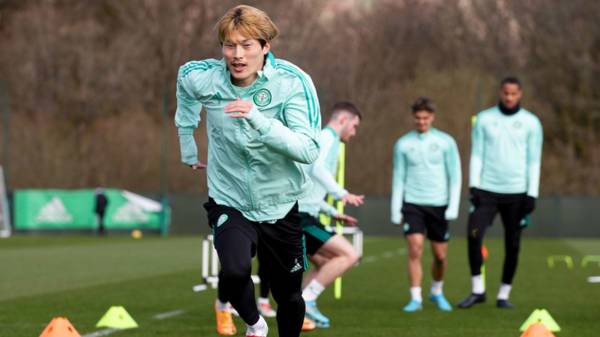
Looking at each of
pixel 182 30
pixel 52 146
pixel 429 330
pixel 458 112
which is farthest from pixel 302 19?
pixel 429 330

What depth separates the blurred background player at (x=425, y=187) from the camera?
12.0 m

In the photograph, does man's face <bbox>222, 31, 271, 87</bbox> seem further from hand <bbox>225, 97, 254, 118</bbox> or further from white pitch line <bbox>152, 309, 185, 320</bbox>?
white pitch line <bbox>152, 309, 185, 320</bbox>

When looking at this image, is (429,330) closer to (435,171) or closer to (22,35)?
(435,171)

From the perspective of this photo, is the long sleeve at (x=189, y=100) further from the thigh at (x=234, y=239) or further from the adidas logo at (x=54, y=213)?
the adidas logo at (x=54, y=213)

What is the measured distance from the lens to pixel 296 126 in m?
6.50

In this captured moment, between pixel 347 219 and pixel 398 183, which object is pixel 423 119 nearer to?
pixel 398 183

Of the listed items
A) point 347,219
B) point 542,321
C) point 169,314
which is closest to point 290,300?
point 347,219

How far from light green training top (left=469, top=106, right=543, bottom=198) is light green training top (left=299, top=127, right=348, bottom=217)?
76.9 inches

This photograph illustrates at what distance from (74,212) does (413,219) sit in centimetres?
2757

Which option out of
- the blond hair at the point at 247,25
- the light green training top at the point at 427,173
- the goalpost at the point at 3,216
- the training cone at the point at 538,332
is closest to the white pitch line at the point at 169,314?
the light green training top at the point at 427,173

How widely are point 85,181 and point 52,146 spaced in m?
1.65

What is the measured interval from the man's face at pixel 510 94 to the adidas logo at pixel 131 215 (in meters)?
27.2

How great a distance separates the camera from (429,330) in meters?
9.76

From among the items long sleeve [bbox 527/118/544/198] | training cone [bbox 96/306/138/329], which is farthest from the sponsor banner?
training cone [bbox 96/306/138/329]
